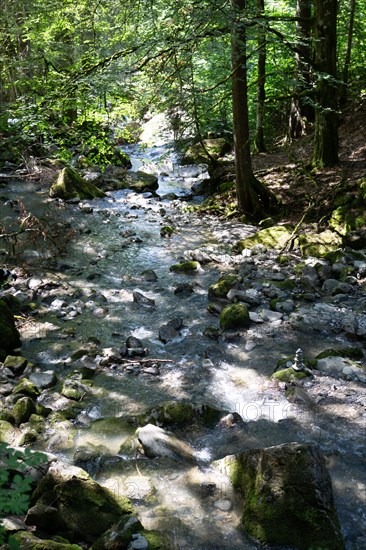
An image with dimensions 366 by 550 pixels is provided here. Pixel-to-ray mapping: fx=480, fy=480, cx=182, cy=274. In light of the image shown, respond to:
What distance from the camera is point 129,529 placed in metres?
3.29

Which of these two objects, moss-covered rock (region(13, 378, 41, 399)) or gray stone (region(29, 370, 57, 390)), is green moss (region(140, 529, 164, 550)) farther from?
gray stone (region(29, 370, 57, 390))

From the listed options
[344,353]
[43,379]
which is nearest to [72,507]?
[43,379]

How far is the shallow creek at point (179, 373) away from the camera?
3.88m

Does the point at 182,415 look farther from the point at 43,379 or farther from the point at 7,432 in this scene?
the point at 43,379

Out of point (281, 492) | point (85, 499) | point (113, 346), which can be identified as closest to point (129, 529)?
point (85, 499)

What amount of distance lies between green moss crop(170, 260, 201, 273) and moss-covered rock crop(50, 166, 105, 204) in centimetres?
670

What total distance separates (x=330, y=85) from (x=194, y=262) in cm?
536

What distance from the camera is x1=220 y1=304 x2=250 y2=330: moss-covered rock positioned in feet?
22.8

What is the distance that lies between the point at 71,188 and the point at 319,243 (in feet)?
28.2

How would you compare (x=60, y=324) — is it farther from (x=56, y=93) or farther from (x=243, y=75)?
(x=243, y=75)

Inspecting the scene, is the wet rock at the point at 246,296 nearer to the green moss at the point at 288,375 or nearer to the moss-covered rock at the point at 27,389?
the green moss at the point at 288,375

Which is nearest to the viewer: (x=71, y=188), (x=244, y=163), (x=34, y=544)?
(x=34, y=544)

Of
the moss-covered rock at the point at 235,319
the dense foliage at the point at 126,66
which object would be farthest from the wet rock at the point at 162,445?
the dense foliage at the point at 126,66

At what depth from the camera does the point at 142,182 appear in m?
16.6
